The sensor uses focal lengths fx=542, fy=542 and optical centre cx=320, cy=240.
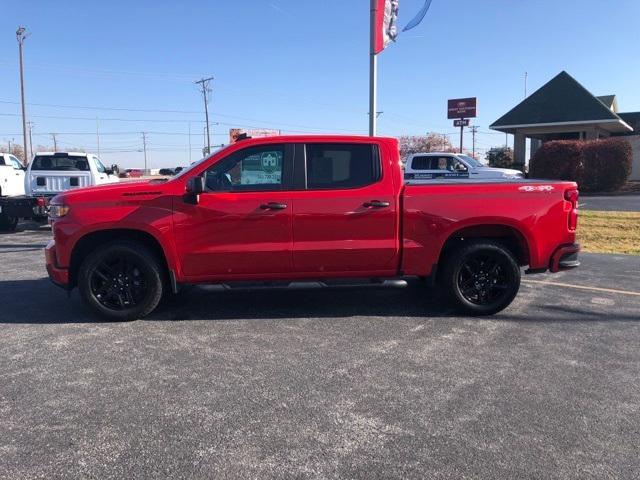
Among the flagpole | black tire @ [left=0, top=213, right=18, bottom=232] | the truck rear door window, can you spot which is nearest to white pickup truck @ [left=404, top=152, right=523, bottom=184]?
the flagpole

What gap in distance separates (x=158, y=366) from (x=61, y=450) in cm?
132

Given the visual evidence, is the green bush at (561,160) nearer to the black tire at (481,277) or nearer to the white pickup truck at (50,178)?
the white pickup truck at (50,178)

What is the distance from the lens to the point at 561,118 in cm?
3241

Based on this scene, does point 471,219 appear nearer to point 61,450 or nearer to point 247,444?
point 247,444

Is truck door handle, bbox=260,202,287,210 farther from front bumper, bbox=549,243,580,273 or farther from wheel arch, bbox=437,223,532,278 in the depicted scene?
front bumper, bbox=549,243,580,273

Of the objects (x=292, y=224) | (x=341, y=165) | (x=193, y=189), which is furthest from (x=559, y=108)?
(x=193, y=189)

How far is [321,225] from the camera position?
5.60m

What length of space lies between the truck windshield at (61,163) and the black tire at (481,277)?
11799 mm

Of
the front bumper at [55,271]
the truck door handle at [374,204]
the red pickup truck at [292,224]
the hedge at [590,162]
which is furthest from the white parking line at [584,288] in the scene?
the hedge at [590,162]

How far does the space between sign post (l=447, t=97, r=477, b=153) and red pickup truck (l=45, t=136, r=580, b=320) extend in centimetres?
4610

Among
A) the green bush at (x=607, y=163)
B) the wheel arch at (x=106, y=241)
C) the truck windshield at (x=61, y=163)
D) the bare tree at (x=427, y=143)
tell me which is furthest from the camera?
the bare tree at (x=427, y=143)

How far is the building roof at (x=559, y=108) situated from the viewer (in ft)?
105

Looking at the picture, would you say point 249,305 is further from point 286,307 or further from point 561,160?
point 561,160

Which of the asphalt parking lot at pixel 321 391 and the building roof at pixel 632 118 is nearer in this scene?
the asphalt parking lot at pixel 321 391
